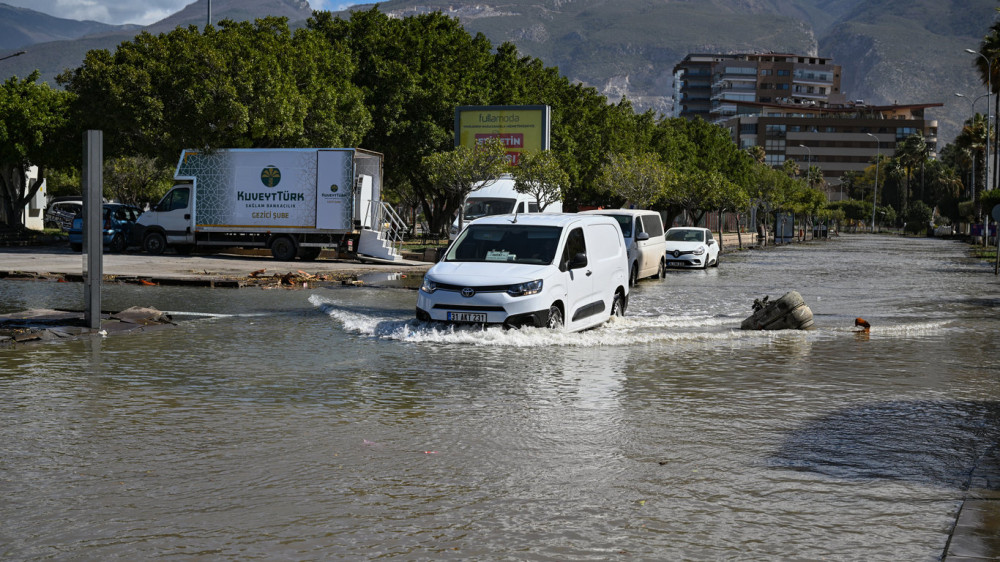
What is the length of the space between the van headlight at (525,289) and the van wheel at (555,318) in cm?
35

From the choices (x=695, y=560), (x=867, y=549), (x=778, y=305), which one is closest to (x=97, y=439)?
(x=695, y=560)

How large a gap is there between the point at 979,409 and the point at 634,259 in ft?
53.6

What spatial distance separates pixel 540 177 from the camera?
39469 millimetres

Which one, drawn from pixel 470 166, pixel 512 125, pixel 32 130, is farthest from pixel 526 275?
pixel 32 130

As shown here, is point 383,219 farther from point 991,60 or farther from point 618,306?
point 991,60

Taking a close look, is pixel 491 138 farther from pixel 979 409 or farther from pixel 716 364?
pixel 979 409

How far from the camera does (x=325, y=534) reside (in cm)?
506

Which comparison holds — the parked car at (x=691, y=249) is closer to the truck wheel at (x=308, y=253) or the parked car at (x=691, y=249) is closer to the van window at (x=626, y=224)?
the van window at (x=626, y=224)

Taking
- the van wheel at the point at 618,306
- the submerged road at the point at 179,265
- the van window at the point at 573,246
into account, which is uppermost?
the van window at the point at 573,246

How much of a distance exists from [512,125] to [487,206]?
969cm

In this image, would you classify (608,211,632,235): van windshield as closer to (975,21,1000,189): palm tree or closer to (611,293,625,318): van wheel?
(611,293,625,318): van wheel

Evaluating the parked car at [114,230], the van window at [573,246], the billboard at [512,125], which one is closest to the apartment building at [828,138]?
the billboard at [512,125]

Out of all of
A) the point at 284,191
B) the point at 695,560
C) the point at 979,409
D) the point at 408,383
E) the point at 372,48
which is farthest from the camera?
the point at 372,48

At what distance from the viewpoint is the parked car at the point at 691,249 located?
3447 cm
